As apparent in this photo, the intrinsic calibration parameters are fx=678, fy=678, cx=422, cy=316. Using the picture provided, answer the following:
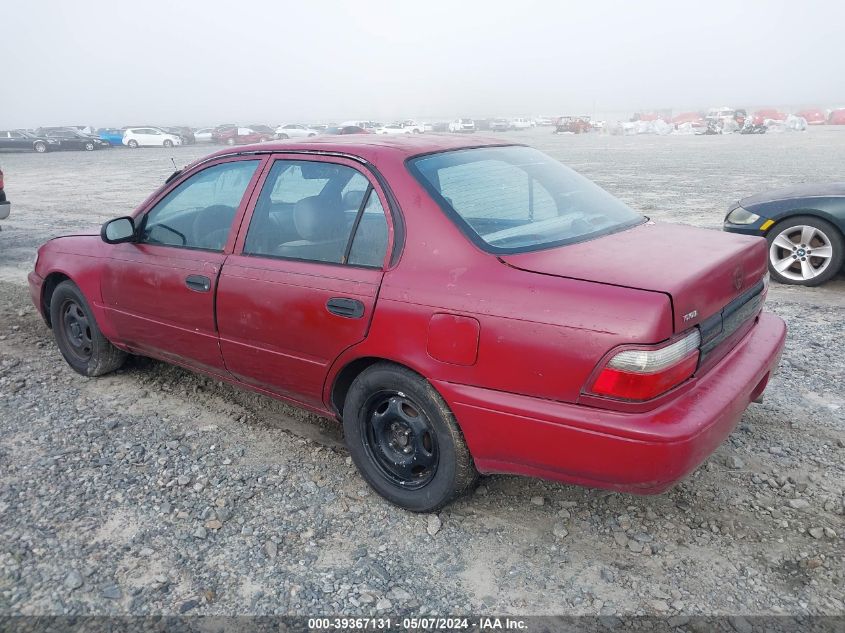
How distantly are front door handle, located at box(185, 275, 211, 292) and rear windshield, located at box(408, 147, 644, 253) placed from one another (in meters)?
1.27

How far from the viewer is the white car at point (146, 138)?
4128cm

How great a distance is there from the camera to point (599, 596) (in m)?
2.51

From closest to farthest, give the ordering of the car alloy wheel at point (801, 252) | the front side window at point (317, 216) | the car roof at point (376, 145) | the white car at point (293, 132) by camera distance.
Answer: the front side window at point (317, 216)
the car roof at point (376, 145)
the car alloy wheel at point (801, 252)
the white car at point (293, 132)

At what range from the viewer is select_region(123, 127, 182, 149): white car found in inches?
1625

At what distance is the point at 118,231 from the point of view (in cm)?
386

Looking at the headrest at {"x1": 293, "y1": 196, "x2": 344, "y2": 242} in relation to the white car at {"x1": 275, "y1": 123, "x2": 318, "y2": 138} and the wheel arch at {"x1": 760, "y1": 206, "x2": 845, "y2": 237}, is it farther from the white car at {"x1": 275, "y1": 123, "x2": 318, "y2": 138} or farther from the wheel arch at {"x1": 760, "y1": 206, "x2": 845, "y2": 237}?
the white car at {"x1": 275, "y1": 123, "x2": 318, "y2": 138}

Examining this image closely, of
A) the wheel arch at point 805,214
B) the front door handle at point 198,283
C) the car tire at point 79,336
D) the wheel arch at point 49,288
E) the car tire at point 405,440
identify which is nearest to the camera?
the car tire at point 405,440

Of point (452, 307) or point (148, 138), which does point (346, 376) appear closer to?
point (452, 307)

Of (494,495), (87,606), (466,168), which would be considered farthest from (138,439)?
(466,168)

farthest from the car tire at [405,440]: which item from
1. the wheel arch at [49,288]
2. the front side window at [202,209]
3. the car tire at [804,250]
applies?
the car tire at [804,250]

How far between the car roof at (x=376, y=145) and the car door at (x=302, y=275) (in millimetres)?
75

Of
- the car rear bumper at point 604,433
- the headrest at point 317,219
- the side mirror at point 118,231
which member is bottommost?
the car rear bumper at point 604,433

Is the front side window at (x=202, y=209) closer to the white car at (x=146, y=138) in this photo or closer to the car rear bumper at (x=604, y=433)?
the car rear bumper at (x=604, y=433)

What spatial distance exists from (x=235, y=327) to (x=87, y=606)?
1.40 meters
